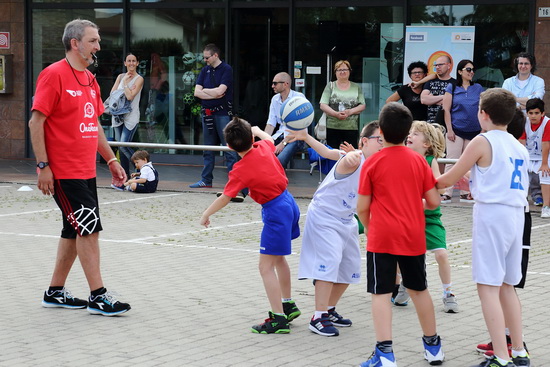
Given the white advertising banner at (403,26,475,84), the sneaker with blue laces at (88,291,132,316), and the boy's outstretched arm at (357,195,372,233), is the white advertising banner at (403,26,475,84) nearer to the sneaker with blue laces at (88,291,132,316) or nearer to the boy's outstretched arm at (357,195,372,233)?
the sneaker with blue laces at (88,291,132,316)

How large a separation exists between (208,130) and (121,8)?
16.2ft

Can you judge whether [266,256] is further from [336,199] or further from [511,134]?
[511,134]

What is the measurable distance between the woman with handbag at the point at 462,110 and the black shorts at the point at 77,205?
694 centimetres

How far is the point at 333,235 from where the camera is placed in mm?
6633

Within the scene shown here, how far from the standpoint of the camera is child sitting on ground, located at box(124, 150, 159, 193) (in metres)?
14.3

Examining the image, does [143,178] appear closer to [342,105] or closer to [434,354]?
[342,105]

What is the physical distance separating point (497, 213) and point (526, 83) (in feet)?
26.1

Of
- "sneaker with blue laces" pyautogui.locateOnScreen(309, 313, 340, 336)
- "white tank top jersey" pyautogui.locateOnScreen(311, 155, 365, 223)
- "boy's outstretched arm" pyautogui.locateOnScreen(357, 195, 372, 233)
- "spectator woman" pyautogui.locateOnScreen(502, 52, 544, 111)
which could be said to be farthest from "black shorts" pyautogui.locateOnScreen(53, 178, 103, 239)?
"spectator woman" pyautogui.locateOnScreen(502, 52, 544, 111)

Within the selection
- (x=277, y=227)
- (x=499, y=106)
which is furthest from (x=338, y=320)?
(x=499, y=106)

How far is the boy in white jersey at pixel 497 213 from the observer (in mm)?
5496

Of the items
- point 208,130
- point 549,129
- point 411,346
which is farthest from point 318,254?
point 208,130

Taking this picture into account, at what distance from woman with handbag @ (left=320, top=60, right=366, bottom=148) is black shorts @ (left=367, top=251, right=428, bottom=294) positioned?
8.42 meters

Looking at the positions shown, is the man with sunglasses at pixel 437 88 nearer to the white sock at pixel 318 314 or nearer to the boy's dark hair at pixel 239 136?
the boy's dark hair at pixel 239 136

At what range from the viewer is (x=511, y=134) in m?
5.94
